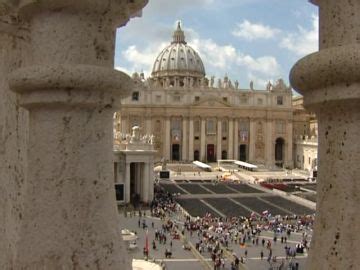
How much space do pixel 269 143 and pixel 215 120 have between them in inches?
317

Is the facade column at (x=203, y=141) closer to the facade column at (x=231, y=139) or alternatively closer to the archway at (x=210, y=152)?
the archway at (x=210, y=152)

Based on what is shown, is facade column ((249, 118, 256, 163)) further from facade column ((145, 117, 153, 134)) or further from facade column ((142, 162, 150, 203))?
facade column ((142, 162, 150, 203))

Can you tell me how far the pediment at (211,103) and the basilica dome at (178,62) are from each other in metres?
20.6

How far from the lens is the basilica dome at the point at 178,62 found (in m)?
87.4

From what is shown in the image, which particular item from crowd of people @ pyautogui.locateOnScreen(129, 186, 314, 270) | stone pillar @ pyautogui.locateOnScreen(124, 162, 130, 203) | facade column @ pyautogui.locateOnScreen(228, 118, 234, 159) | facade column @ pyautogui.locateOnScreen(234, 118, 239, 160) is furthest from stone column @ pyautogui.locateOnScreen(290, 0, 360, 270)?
facade column @ pyautogui.locateOnScreen(234, 118, 239, 160)

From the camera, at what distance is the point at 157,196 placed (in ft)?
111

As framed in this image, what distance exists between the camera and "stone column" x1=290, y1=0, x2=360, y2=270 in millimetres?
1800

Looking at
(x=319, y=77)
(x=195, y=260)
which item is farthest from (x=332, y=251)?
(x=195, y=260)

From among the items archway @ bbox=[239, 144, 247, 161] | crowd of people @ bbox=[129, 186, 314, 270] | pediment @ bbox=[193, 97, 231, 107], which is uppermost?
pediment @ bbox=[193, 97, 231, 107]

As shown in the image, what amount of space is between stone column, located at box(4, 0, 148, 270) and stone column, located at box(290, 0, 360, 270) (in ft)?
2.46

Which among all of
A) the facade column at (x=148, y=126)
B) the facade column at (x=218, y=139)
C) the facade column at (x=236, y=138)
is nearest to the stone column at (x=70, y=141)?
the facade column at (x=148, y=126)

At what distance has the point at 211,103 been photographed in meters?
66.9

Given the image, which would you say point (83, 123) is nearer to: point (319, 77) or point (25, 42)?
point (319, 77)

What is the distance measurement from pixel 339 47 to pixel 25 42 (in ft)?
5.93
